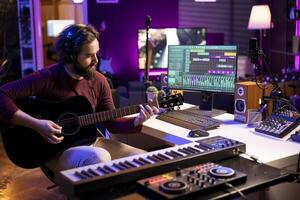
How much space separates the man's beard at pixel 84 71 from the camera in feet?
8.07

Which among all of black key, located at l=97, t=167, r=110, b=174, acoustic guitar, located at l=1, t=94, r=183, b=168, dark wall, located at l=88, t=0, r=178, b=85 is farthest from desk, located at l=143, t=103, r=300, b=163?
dark wall, located at l=88, t=0, r=178, b=85

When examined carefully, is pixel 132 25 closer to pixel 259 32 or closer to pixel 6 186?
pixel 259 32

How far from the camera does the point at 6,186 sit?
11.9ft

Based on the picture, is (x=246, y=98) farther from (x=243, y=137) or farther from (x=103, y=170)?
(x=103, y=170)

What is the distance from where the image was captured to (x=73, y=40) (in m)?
2.42

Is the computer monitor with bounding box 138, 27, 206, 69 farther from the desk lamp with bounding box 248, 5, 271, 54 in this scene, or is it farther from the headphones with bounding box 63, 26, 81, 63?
the headphones with bounding box 63, 26, 81, 63

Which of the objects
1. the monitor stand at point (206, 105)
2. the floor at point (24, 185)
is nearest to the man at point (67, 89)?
the monitor stand at point (206, 105)

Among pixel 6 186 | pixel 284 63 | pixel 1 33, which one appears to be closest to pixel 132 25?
pixel 1 33

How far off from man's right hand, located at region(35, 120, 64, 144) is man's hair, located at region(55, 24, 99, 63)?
39 cm

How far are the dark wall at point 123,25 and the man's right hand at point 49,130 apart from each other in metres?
3.59

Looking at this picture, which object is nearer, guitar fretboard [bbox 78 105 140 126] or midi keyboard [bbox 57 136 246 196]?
midi keyboard [bbox 57 136 246 196]

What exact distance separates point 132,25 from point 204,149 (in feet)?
13.9

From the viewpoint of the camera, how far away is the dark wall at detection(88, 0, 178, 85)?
5.78 meters

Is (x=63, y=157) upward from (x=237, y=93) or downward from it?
downward
